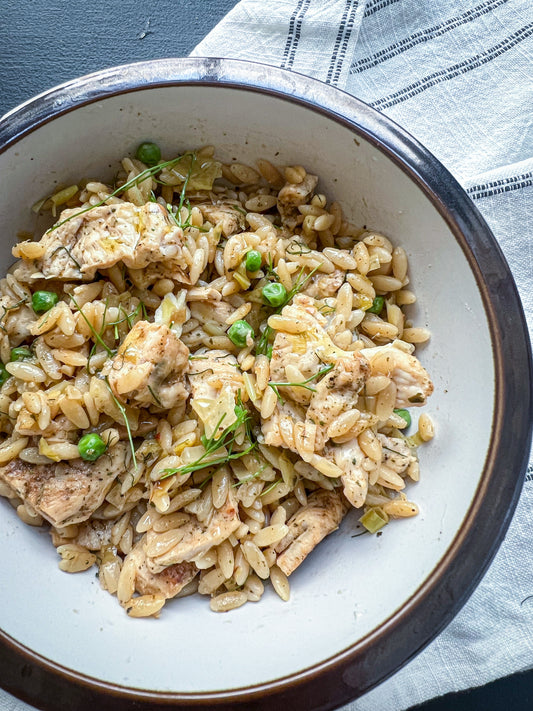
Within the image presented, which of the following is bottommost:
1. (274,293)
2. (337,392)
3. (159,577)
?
(159,577)

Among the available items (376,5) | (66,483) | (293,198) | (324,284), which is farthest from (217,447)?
(376,5)

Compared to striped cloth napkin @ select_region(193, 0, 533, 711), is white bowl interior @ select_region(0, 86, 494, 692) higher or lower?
lower

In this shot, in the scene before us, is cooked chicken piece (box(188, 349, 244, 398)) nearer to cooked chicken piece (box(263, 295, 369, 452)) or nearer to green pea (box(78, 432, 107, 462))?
cooked chicken piece (box(263, 295, 369, 452))

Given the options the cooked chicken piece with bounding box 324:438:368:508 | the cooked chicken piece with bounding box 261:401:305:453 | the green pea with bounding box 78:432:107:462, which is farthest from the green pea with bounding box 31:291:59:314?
the cooked chicken piece with bounding box 324:438:368:508

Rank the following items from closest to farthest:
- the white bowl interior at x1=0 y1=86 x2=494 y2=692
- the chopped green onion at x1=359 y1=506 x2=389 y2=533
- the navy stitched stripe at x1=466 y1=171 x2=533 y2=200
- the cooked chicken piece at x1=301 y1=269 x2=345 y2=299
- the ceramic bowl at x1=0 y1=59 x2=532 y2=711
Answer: the ceramic bowl at x1=0 y1=59 x2=532 y2=711 < the white bowl interior at x1=0 y1=86 x2=494 y2=692 < the chopped green onion at x1=359 y1=506 x2=389 y2=533 < the cooked chicken piece at x1=301 y1=269 x2=345 y2=299 < the navy stitched stripe at x1=466 y1=171 x2=533 y2=200

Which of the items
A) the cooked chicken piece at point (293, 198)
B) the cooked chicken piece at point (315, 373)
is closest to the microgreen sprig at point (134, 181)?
the cooked chicken piece at point (293, 198)

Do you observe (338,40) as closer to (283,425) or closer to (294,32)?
(294,32)
